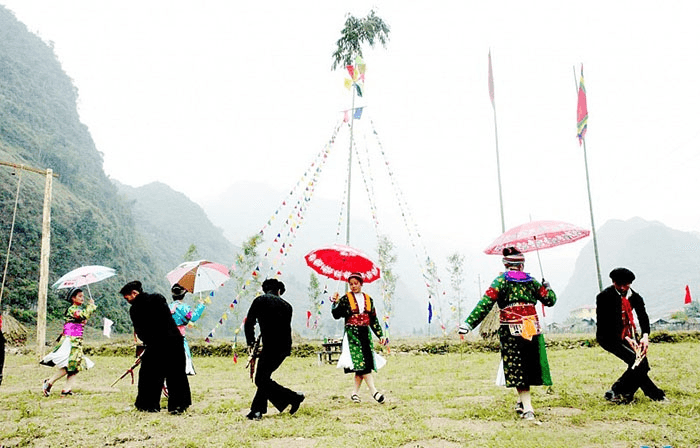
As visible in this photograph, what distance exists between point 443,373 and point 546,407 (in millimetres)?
4930

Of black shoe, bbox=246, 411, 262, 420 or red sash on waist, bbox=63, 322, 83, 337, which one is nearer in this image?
black shoe, bbox=246, 411, 262, 420

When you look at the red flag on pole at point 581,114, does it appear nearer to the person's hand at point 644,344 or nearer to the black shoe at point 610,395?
the person's hand at point 644,344

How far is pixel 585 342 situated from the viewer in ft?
58.5

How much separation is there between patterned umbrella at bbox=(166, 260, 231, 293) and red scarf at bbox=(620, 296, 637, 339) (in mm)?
6235

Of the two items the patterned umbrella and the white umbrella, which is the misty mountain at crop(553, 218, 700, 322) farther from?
the white umbrella

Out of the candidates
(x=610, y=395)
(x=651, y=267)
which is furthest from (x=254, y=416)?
(x=651, y=267)

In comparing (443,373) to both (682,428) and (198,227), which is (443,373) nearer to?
(682,428)

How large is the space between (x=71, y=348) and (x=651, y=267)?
5950 inches

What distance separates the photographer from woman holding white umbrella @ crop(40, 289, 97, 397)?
318 inches

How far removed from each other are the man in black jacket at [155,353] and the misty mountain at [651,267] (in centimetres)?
13050

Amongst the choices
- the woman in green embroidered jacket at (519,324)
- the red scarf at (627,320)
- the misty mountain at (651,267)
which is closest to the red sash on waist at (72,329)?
the woman in green embroidered jacket at (519,324)

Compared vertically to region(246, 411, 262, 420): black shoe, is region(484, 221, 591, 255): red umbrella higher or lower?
higher

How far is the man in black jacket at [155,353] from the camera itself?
6730mm

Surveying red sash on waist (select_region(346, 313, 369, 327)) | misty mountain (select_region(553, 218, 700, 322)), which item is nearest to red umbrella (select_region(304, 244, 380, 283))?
red sash on waist (select_region(346, 313, 369, 327))
